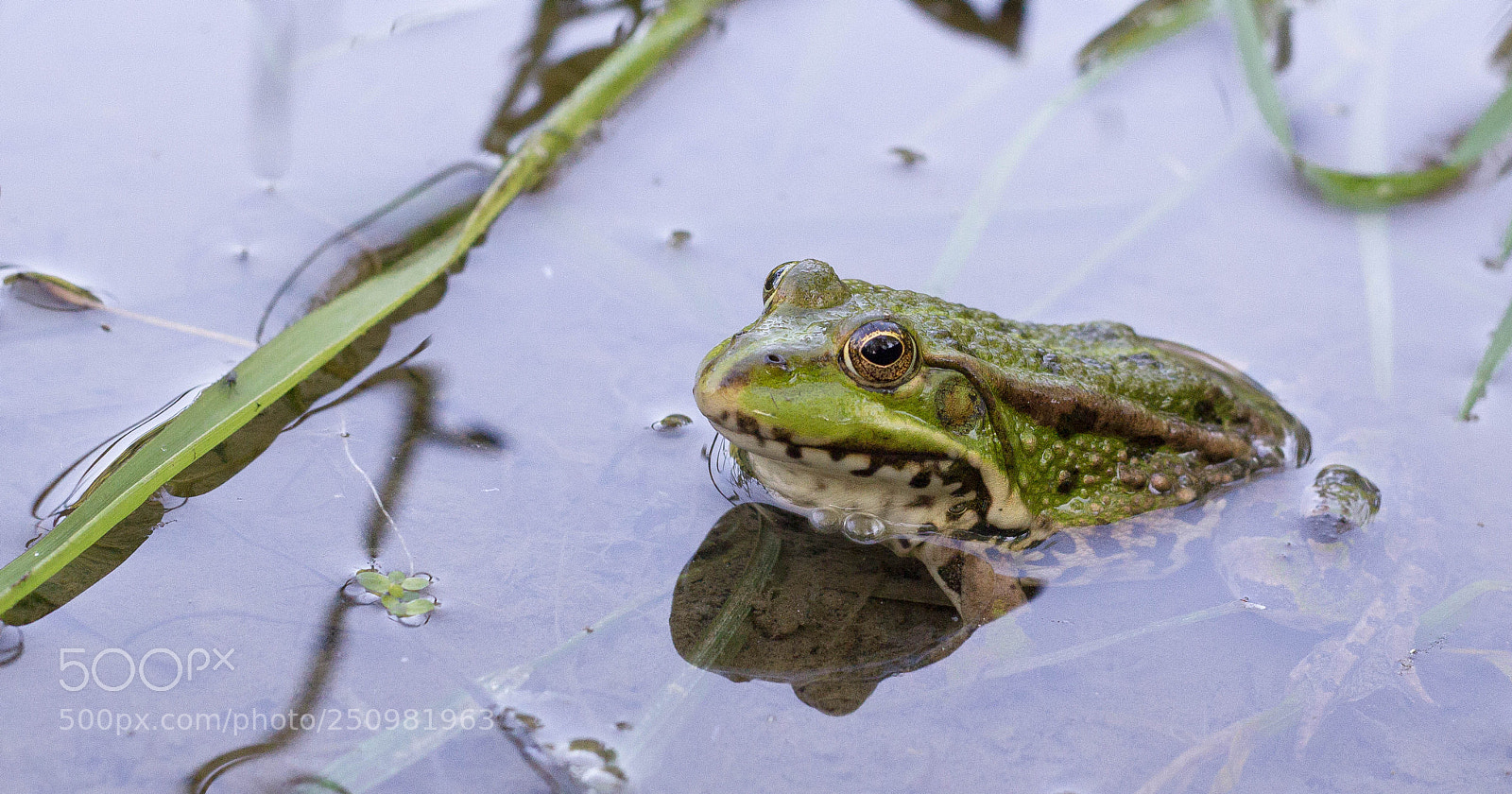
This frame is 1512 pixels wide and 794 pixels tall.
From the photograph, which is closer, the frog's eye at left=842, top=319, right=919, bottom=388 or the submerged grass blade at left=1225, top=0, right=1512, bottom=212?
the frog's eye at left=842, top=319, right=919, bottom=388

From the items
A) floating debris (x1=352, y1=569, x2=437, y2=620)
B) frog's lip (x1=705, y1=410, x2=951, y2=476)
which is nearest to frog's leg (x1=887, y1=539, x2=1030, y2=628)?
frog's lip (x1=705, y1=410, x2=951, y2=476)

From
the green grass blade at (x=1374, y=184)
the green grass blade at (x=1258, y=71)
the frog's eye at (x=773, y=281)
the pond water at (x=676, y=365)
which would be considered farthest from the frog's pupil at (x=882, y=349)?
the green grass blade at (x=1374, y=184)

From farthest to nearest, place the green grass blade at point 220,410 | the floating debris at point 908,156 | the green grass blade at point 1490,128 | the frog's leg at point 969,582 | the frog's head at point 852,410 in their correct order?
the floating debris at point 908,156, the green grass blade at point 1490,128, the frog's leg at point 969,582, the frog's head at point 852,410, the green grass blade at point 220,410

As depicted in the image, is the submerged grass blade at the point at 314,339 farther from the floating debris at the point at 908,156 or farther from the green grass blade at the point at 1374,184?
the green grass blade at the point at 1374,184

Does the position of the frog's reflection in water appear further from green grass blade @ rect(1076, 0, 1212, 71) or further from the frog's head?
green grass blade @ rect(1076, 0, 1212, 71)

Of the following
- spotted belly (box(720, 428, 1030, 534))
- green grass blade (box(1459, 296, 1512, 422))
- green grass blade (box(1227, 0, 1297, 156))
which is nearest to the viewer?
spotted belly (box(720, 428, 1030, 534))

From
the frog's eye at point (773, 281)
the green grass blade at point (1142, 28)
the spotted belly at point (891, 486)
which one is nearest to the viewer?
the spotted belly at point (891, 486)

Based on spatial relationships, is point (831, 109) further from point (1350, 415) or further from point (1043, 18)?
point (1350, 415)

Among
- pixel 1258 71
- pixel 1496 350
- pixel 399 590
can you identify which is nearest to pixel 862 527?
pixel 399 590
